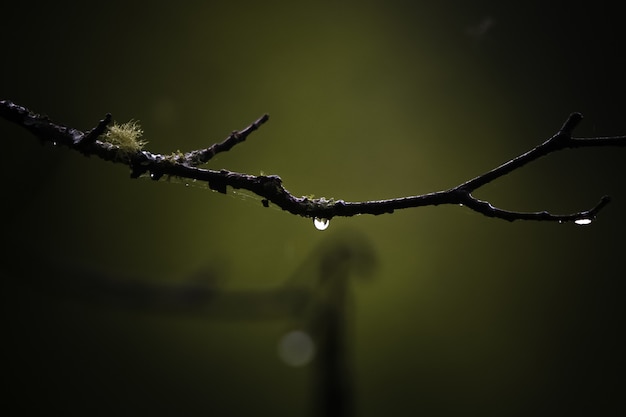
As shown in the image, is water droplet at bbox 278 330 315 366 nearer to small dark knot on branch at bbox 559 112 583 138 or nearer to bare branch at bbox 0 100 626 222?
bare branch at bbox 0 100 626 222

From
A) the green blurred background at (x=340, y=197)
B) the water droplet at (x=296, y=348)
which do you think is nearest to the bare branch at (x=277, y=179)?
the green blurred background at (x=340, y=197)

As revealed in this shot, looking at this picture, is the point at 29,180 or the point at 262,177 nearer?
the point at 262,177

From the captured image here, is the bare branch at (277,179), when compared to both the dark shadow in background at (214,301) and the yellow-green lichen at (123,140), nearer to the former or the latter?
the yellow-green lichen at (123,140)

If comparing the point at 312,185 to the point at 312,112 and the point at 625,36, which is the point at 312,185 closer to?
the point at 312,112

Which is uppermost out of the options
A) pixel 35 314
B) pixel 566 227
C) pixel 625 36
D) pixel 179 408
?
pixel 625 36

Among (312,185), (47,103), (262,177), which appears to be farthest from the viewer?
(312,185)

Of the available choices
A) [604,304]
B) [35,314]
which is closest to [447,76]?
[604,304]
